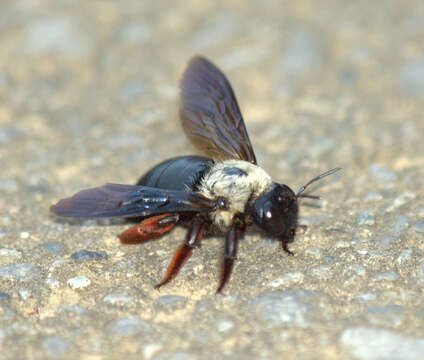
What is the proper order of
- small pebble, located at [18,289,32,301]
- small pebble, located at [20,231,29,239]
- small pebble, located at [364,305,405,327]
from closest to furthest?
1. small pebble, located at [364,305,405,327]
2. small pebble, located at [18,289,32,301]
3. small pebble, located at [20,231,29,239]

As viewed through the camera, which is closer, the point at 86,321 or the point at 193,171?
the point at 86,321

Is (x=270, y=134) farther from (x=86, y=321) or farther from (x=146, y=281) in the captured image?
(x=86, y=321)

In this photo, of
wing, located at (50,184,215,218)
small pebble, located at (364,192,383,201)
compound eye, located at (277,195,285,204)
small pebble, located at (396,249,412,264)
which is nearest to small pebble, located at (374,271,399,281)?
small pebble, located at (396,249,412,264)

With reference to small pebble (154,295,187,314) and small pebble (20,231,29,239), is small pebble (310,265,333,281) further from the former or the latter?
small pebble (20,231,29,239)

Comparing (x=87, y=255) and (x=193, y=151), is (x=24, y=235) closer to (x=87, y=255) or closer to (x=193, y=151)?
(x=87, y=255)

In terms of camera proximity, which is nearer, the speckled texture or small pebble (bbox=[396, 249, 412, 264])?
the speckled texture

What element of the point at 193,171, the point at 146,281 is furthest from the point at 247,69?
the point at 146,281

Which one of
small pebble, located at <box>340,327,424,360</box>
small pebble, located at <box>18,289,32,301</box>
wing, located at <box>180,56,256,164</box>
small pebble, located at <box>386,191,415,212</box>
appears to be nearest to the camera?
small pebble, located at <box>340,327,424,360</box>
